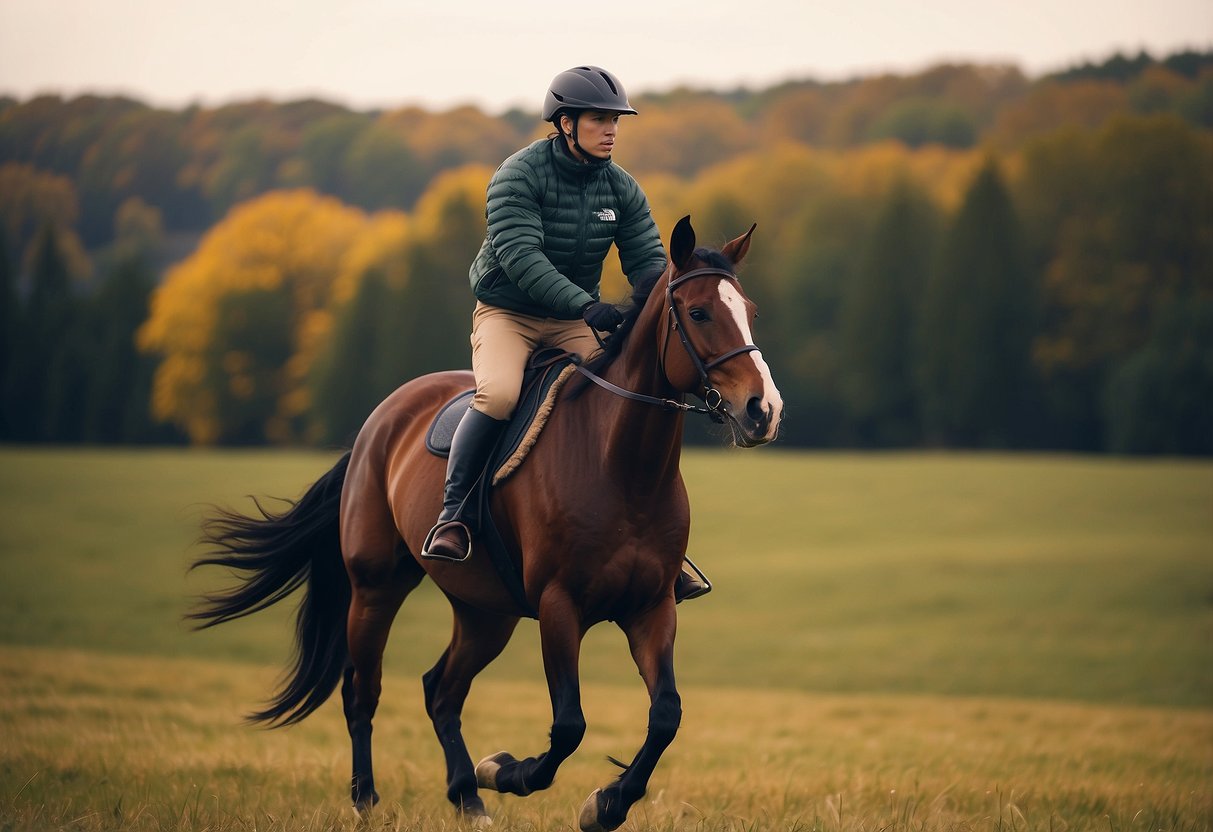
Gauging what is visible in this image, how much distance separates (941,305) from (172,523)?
119 ft

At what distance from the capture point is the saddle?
6801 millimetres

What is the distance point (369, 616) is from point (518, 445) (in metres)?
2.09

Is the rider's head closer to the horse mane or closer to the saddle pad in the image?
the horse mane

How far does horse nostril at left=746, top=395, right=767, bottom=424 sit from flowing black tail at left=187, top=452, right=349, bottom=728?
404cm

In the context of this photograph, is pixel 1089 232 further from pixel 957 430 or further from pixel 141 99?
pixel 141 99

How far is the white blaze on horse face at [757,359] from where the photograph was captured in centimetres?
550

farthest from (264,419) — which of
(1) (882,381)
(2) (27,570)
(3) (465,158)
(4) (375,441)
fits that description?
(4) (375,441)

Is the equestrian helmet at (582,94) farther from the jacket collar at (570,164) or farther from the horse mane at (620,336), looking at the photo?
the horse mane at (620,336)

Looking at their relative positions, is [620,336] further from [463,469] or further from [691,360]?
[463,469]

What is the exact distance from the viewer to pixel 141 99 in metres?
64.8

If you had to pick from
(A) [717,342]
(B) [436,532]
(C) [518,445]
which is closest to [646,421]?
(A) [717,342]

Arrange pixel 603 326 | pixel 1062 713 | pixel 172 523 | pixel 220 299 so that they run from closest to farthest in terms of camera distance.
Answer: pixel 603 326, pixel 1062 713, pixel 172 523, pixel 220 299

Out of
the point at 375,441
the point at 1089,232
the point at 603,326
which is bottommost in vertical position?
the point at 375,441

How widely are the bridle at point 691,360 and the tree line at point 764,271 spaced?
4345 cm
